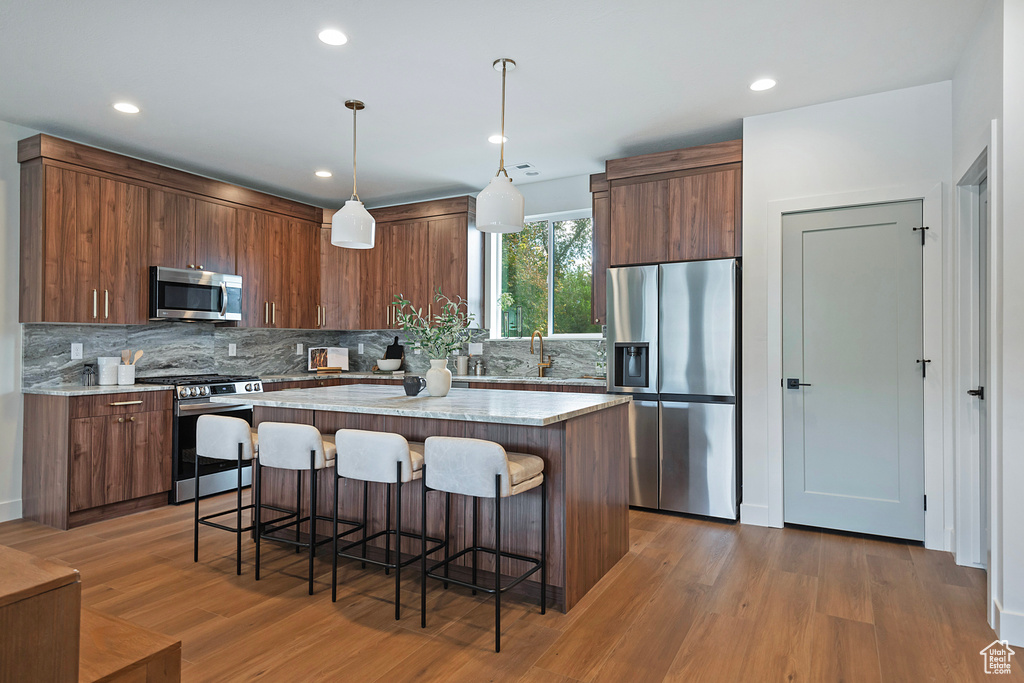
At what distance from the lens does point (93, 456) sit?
3.85 m

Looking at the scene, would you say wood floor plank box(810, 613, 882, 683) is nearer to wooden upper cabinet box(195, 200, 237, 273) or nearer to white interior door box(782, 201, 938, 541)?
white interior door box(782, 201, 938, 541)

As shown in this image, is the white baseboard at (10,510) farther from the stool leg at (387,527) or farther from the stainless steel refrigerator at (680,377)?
the stainless steel refrigerator at (680,377)

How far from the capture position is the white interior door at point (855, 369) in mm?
3389

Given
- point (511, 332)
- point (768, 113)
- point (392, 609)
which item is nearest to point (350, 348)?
point (511, 332)

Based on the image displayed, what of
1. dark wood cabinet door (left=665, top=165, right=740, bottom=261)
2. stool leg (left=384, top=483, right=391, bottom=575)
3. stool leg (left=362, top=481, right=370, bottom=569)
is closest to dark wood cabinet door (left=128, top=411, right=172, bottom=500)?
stool leg (left=362, top=481, right=370, bottom=569)

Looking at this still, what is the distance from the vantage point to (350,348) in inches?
259

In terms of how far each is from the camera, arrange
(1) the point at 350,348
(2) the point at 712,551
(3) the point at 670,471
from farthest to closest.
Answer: (1) the point at 350,348 < (3) the point at 670,471 < (2) the point at 712,551

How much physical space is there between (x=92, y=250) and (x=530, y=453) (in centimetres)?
355

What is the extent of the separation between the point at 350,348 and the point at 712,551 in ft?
15.0

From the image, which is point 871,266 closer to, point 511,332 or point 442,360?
point 442,360

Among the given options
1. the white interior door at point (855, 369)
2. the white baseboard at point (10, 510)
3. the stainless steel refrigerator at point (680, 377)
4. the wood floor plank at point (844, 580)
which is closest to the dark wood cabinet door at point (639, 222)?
the stainless steel refrigerator at point (680, 377)

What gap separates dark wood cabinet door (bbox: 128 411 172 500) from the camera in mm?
A: 4059

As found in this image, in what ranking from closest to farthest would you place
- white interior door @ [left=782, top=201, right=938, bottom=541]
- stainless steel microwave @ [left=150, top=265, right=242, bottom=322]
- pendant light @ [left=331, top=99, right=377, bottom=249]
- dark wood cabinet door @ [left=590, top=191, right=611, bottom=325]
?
pendant light @ [left=331, top=99, right=377, bottom=249], white interior door @ [left=782, top=201, right=938, bottom=541], stainless steel microwave @ [left=150, top=265, right=242, bottom=322], dark wood cabinet door @ [left=590, top=191, right=611, bottom=325]

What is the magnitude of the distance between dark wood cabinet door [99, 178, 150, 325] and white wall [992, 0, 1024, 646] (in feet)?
17.1
